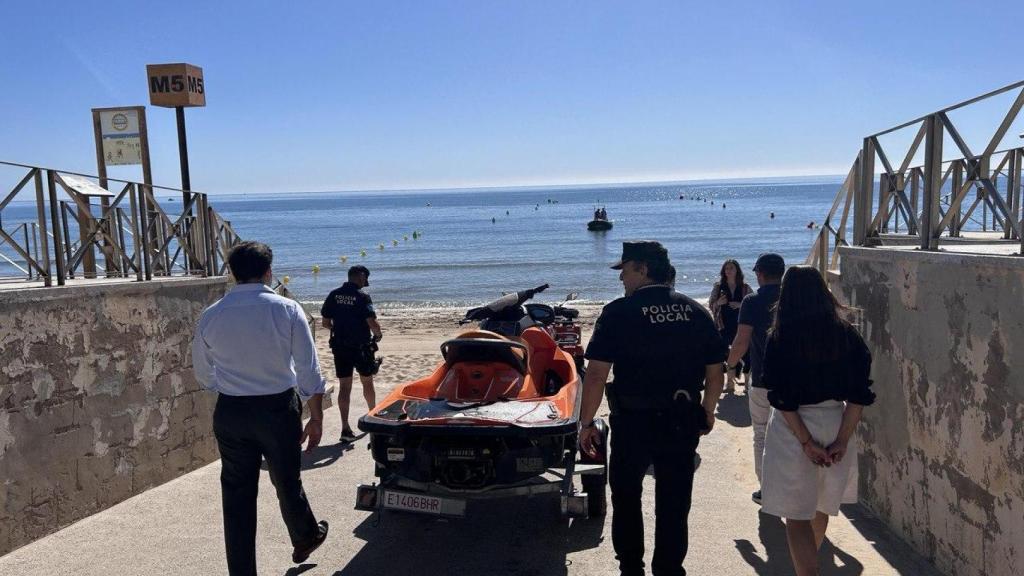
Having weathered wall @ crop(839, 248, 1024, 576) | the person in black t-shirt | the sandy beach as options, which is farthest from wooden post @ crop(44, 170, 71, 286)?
weathered wall @ crop(839, 248, 1024, 576)

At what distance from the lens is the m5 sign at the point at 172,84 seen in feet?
31.0

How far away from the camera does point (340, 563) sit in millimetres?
4336

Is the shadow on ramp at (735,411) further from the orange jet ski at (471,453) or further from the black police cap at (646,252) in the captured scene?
the black police cap at (646,252)

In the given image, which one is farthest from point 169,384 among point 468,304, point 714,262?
point 714,262

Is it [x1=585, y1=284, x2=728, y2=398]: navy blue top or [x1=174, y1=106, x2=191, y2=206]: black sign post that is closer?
[x1=585, y1=284, x2=728, y2=398]: navy blue top

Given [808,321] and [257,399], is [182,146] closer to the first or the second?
[257,399]

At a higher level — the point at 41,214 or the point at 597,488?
the point at 41,214

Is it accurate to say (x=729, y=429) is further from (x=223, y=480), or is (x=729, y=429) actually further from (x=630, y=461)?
(x=223, y=480)

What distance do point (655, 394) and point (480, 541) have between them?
180 cm

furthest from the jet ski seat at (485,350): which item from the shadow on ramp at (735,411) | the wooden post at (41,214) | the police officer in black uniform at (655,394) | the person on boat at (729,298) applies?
the person on boat at (729,298)

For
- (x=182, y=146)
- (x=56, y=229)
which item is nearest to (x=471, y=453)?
(x=56, y=229)

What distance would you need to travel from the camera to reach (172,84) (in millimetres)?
9492

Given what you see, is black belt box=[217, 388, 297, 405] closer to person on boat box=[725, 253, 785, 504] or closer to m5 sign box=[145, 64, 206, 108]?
person on boat box=[725, 253, 785, 504]

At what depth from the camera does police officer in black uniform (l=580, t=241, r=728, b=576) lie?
362 cm
